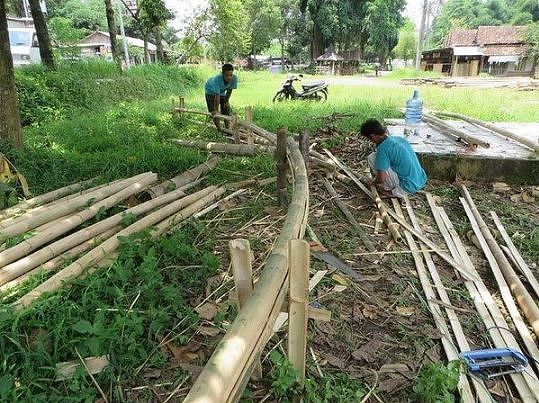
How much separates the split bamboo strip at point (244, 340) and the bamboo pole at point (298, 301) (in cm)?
7

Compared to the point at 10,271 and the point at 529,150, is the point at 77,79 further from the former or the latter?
the point at 529,150

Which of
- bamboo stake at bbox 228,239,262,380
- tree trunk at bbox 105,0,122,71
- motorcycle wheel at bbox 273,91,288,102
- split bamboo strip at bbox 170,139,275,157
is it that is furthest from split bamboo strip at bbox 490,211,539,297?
tree trunk at bbox 105,0,122,71

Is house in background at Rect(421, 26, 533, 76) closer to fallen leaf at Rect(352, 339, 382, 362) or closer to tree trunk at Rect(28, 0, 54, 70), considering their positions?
tree trunk at Rect(28, 0, 54, 70)

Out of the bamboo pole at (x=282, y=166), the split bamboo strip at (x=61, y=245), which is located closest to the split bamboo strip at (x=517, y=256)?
the bamboo pole at (x=282, y=166)

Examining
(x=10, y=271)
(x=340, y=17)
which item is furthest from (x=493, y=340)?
(x=340, y=17)

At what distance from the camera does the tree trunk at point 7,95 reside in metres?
5.52

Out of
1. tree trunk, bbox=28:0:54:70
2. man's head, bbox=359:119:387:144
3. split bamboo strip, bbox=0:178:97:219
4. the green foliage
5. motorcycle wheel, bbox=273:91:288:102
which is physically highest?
tree trunk, bbox=28:0:54:70

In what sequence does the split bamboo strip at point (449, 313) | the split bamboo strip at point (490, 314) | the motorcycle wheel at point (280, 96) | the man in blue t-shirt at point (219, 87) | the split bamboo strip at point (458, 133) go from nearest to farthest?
the split bamboo strip at point (449, 313) < the split bamboo strip at point (490, 314) < the split bamboo strip at point (458, 133) < the man in blue t-shirt at point (219, 87) < the motorcycle wheel at point (280, 96)

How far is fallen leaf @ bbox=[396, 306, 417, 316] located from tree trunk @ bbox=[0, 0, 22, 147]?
585 cm

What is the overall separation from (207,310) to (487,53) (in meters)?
41.2

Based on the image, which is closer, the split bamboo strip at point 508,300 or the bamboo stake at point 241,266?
the bamboo stake at point 241,266

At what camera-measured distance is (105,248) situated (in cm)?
330

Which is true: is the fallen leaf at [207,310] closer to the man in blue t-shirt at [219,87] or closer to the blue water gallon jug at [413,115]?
the blue water gallon jug at [413,115]

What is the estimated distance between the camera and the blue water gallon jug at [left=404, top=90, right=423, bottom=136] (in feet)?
23.3
